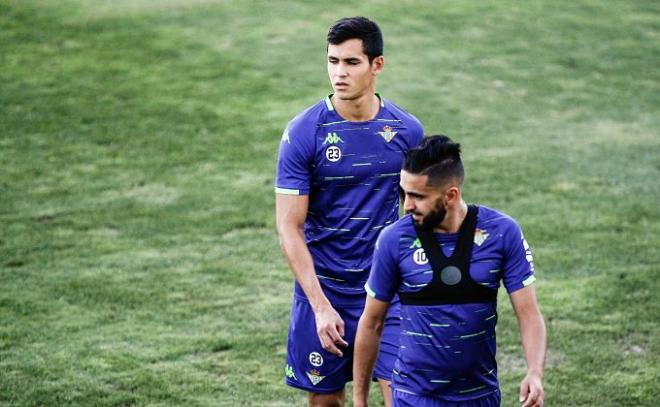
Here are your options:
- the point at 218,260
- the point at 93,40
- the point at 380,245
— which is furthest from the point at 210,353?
the point at 93,40

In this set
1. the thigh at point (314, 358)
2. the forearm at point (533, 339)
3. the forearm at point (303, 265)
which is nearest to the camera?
the forearm at point (533, 339)

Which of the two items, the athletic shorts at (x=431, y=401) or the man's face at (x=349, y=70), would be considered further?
the man's face at (x=349, y=70)

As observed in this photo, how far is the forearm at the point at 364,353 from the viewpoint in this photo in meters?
5.15

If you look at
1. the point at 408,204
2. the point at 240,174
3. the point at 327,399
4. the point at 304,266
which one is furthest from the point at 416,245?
the point at 240,174

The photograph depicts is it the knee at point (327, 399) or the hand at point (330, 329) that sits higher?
the hand at point (330, 329)

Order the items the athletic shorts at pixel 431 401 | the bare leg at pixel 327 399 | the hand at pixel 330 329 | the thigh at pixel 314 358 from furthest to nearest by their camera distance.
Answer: the bare leg at pixel 327 399
the thigh at pixel 314 358
the hand at pixel 330 329
the athletic shorts at pixel 431 401

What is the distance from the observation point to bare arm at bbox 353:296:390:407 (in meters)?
5.12

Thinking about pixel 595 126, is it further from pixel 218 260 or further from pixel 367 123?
pixel 367 123

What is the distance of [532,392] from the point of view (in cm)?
476

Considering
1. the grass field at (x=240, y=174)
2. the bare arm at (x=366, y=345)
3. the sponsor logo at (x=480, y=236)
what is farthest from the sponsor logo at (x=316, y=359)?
the grass field at (x=240, y=174)

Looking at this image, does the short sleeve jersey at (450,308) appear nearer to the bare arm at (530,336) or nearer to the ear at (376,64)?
the bare arm at (530,336)

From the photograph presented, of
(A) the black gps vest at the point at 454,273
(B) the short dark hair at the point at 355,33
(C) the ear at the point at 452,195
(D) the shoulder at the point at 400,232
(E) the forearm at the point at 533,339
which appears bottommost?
(E) the forearm at the point at 533,339

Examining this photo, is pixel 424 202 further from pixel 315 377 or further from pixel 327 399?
pixel 327 399

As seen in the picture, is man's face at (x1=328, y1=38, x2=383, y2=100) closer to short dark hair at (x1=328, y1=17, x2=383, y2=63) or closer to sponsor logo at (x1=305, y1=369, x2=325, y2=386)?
short dark hair at (x1=328, y1=17, x2=383, y2=63)
